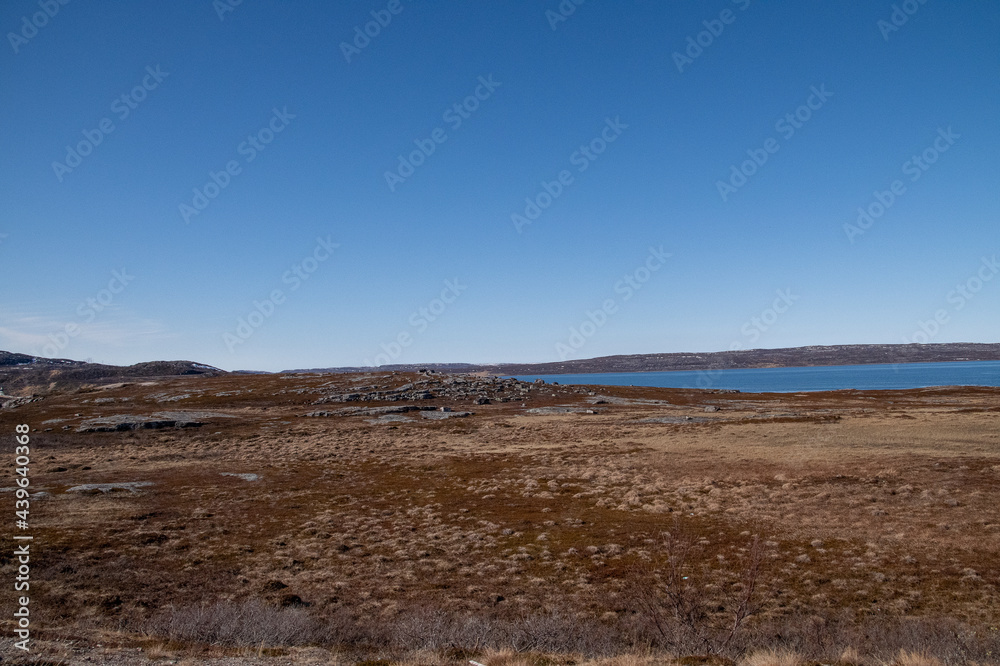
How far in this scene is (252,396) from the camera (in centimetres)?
9550

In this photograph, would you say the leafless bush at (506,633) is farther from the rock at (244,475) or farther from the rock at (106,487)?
the rock at (106,487)

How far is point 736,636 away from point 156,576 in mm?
19321

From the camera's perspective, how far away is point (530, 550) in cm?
2056

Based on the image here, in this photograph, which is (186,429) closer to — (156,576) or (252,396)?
(252,396)

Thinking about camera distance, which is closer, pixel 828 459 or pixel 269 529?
pixel 269 529

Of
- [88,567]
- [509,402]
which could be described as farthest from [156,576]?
[509,402]

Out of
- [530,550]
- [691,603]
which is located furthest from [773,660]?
[530,550]

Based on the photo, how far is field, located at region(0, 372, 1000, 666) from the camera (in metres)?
12.4

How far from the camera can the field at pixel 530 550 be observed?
1245 centimetres

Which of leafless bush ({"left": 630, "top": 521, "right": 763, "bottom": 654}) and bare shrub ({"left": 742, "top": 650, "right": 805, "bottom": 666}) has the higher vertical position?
bare shrub ({"left": 742, "top": 650, "right": 805, "bottom": 666})

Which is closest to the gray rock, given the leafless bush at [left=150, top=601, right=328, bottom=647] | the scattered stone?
the scattered stone

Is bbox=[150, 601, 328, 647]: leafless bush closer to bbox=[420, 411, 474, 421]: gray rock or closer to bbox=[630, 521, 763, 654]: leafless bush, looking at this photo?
bbox=[630, 521, 763, 654]: leafless bush

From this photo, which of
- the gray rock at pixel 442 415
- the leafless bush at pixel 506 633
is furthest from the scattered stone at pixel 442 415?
the leafless bush at pixel 506 633

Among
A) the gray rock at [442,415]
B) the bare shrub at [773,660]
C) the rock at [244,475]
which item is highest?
the bare shrub at [773,660]
